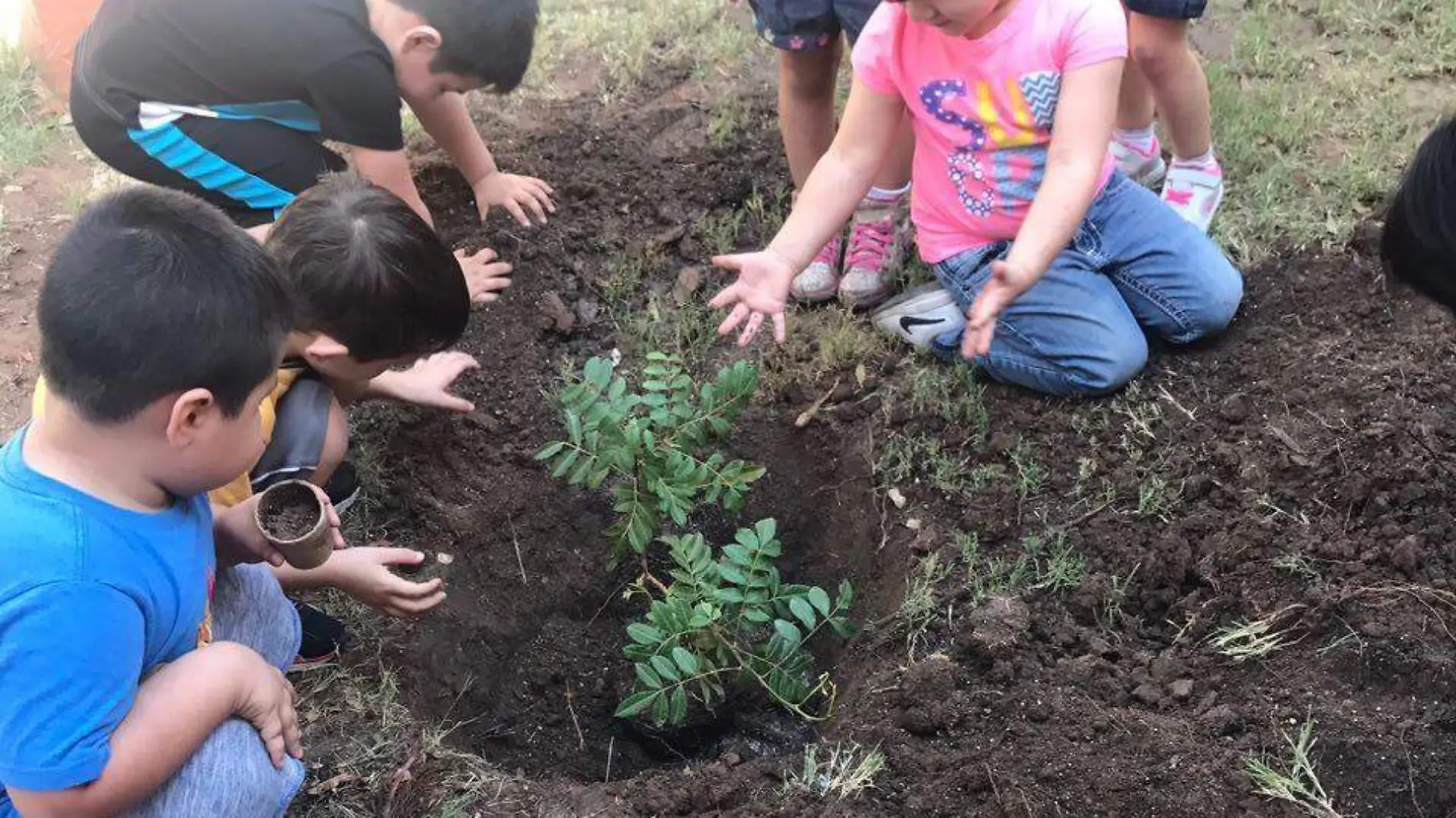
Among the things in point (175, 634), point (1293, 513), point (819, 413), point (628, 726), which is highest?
point (175, 634)

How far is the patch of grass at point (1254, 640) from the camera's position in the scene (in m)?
2.28

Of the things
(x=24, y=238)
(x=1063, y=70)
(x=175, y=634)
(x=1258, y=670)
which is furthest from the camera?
(x=24, y=238)

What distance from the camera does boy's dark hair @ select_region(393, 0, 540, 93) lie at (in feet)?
9.71

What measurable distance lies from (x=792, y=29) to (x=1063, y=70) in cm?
77

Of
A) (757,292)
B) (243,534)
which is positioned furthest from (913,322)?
(243,534)

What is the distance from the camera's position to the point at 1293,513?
2510 mm

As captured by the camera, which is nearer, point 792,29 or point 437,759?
point 437,759

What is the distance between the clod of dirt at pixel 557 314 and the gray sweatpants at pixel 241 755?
1.23 metres

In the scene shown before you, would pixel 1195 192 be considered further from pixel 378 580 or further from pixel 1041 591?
pixel 378 580

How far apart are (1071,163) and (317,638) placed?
193cm

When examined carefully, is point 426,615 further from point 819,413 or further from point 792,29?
point 792,29

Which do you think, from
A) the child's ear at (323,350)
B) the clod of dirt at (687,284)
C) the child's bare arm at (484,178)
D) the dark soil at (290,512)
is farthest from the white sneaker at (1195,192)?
the dark soil at (290,512)

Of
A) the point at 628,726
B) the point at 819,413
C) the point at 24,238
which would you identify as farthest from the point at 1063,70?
the point at 24,238

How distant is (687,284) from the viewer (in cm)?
347
